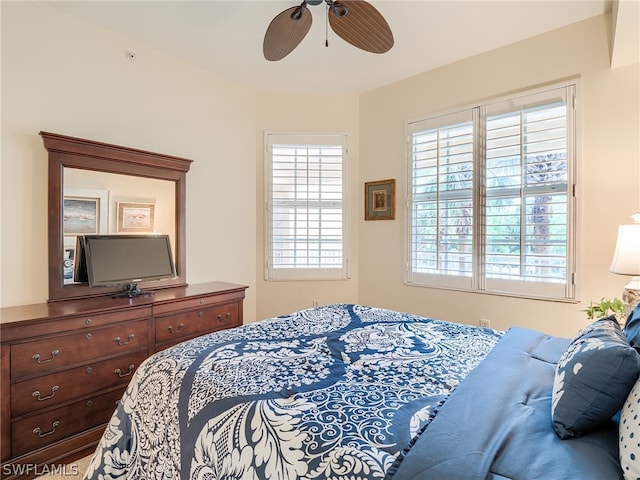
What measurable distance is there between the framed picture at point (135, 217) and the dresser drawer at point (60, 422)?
3.99 feet

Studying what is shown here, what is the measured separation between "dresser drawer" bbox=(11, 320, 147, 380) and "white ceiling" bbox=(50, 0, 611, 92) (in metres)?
2.26

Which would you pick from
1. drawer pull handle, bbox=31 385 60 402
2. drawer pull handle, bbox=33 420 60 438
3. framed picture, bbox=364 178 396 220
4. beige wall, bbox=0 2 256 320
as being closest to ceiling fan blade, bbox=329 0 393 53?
framed picture, bbox=364 178 396 220

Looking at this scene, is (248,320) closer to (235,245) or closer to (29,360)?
(235,245)

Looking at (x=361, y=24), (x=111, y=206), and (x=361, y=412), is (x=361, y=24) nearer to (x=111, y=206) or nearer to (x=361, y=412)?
(x=361, y=412)

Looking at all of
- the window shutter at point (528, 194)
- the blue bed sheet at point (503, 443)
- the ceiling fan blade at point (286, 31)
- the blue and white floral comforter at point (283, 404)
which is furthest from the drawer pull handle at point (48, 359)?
the window shutter at point (528, 194)

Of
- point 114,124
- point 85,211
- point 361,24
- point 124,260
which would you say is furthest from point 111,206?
point 361,24

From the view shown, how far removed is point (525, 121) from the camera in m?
2.79

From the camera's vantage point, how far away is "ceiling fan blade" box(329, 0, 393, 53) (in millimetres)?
1880

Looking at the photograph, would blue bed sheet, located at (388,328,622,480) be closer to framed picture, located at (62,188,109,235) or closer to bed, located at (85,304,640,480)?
bed, located at (85,304,640,480)

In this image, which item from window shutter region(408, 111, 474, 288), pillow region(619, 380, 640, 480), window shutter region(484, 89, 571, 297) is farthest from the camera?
window shutter region(408, 111, 474, 288)

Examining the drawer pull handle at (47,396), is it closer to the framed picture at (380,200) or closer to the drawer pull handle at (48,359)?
the drawer pull handle at (48,359)

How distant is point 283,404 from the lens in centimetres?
110

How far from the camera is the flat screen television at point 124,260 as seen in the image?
7.80 feet

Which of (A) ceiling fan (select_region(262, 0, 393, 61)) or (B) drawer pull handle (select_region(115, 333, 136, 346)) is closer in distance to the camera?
(A) ceiling fan (select_region(262, 0, 393, 61))
